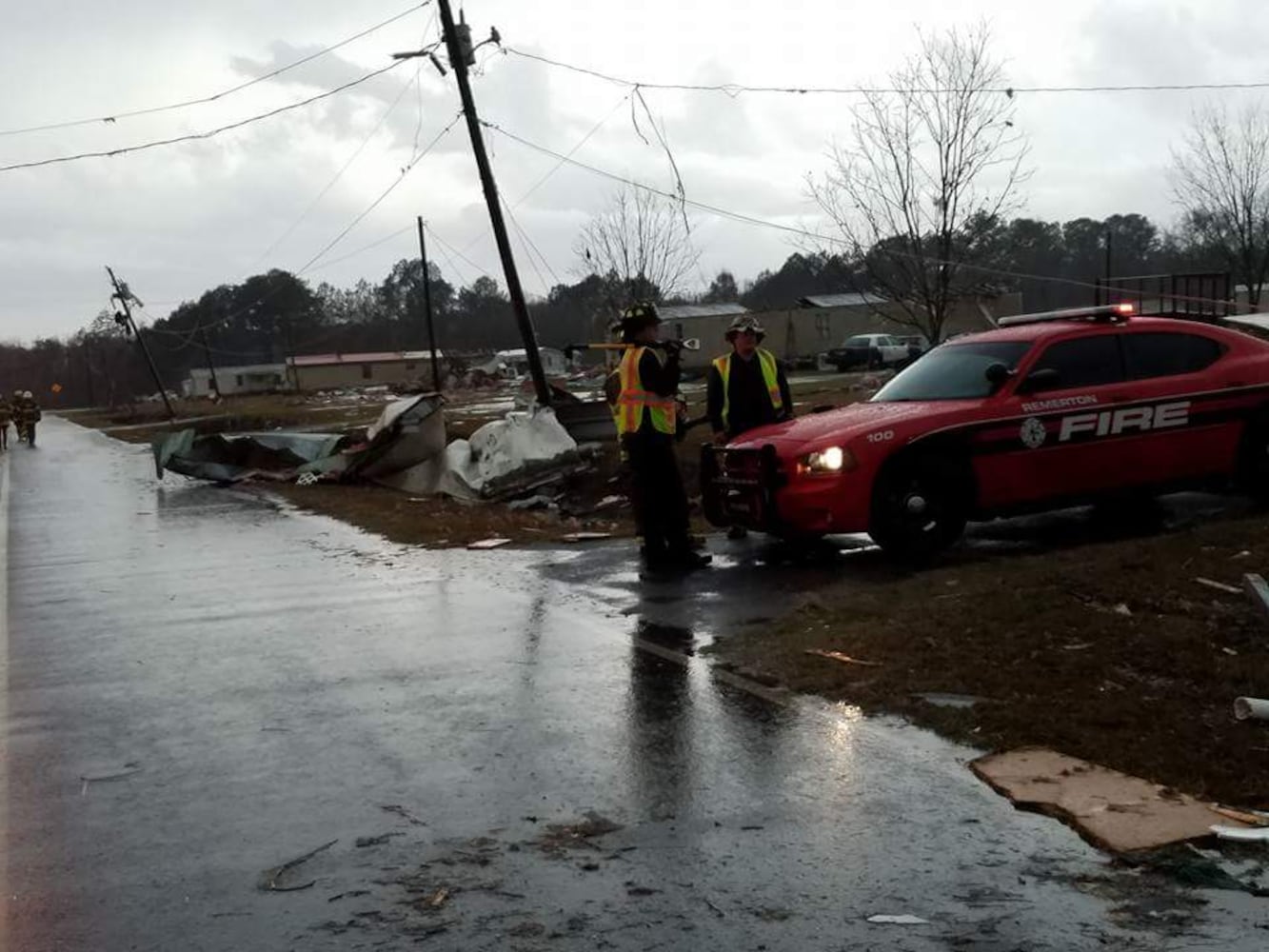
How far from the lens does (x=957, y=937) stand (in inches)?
133

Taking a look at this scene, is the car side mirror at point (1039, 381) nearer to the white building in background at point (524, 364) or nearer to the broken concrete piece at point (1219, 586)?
the broken concrete piece at point (1219, 586)

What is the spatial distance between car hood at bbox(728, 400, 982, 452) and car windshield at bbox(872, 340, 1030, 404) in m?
0.15

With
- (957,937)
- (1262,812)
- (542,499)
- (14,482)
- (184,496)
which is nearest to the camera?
(957,937)

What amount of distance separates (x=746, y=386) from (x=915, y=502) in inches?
78.7

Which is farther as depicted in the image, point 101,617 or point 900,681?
point 101,617

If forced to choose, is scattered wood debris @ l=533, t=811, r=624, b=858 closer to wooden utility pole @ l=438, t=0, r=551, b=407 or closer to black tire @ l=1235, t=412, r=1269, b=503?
black tire @ l=1235, t=412, r=1269, b=503

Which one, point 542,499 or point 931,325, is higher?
point 931,325

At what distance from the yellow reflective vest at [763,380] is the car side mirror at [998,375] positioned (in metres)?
1.81

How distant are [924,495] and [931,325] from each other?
38.4 feet

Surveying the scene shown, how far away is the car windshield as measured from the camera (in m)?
9.11

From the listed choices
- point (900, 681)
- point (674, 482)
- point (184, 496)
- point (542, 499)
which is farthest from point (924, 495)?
point (184, 496)

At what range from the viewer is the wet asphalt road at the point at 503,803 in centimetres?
357

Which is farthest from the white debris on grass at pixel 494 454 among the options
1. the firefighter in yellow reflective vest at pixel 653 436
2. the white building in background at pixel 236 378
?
the white building in background at pixel 236 378

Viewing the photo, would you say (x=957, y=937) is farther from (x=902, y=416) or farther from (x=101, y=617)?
(x=101, y=617)
